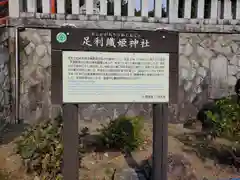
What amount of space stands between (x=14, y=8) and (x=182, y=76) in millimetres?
3415

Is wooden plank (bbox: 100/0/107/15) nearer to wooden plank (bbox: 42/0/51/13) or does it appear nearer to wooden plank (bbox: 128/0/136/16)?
wooden plank (bbox: 128/0/136/16)

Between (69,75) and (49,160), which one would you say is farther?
(49,160)

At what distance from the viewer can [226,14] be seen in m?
6.52

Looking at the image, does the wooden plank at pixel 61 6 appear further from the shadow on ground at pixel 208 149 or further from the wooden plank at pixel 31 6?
the shadow on ground at pixel 208 149

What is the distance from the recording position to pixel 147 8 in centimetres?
630

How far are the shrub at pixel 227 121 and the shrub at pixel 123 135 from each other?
124 centimetres

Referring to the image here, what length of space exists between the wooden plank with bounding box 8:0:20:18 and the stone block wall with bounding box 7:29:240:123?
37 centimetres

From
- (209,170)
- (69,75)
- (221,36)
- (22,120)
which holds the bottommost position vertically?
(209,170)

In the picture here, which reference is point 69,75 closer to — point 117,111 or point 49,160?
point 49,160

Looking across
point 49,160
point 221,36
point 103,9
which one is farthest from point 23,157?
point 221,36

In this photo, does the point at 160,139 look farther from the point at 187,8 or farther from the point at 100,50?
the point at 187,8

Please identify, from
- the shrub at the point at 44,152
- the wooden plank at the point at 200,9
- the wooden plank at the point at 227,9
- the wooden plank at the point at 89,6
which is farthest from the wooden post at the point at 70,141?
the wooden plank at the point at 227,9

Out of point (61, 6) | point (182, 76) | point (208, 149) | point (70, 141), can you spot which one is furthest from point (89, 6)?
point (70, 141)

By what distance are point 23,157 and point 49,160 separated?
1.42 feet
